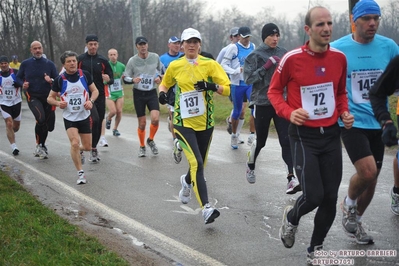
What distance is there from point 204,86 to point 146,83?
504 cm

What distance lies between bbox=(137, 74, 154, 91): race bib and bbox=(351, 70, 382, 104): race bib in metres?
6.62

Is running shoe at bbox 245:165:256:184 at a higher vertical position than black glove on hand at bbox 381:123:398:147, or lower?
lower

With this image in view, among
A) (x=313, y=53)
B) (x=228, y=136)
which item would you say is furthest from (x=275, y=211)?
(x=228, y=136)

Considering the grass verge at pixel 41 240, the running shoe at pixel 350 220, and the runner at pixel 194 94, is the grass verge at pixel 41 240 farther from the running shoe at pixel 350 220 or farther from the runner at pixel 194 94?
the running shoe at pixel 350 220

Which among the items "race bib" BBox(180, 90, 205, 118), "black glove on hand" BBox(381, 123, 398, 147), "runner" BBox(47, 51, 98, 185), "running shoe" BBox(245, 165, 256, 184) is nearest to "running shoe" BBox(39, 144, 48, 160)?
"runner" BBox(47, 51, 98, 185)

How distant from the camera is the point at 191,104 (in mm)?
6742

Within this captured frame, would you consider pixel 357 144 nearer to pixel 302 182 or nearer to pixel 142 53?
pixel 302 182

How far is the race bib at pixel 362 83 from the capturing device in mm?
5359

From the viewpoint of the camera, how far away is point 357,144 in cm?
523

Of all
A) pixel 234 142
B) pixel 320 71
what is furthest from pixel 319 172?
pixel 234 142

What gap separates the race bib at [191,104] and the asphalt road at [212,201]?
1.19m

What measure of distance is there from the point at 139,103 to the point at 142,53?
3.31 ft

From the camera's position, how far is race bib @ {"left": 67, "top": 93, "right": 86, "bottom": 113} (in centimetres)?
922

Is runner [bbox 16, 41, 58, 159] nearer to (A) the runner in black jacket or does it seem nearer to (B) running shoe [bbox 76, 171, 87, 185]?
(A) the runner in black jacket
